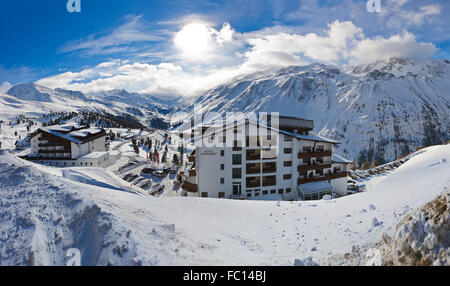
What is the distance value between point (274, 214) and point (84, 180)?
16.0 meters

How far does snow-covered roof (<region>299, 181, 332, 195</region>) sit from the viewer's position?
31.9 meters

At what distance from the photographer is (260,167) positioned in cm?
3114

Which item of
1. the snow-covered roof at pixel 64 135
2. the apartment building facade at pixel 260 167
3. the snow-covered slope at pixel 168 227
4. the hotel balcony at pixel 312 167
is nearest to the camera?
the snow-covered slope at pixel 168 227

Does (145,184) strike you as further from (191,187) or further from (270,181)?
(270,181)

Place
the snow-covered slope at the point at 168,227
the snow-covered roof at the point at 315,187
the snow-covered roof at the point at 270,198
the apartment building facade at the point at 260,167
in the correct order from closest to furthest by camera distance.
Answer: the snow-covered slope at the point at 168,227 → the apartment building facade at the point at 260,167 → the snow-covered roof at the point at 270,198 → the snow-covered roof at the point at 315,187

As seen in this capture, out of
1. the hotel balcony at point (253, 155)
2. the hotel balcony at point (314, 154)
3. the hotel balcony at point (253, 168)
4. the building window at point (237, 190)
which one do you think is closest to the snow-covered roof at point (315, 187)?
the hotel balcony at point (314, 154)

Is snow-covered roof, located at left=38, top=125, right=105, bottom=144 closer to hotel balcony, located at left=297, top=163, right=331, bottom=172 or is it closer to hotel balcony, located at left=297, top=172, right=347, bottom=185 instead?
hotel balcony, located at left=297, top=163, right=331, bottom=172

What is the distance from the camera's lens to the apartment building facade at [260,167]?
98.1 ft

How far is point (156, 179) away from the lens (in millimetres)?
56219

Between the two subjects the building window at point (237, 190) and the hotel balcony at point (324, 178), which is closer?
the building window at point (237, 190)

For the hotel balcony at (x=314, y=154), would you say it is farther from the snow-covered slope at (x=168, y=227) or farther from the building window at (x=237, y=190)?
the snow-covered slope at (x=168, y=227)

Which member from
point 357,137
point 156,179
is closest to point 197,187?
point 156,179

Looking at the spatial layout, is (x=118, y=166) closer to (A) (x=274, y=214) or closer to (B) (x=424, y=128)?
(A) (x=274, y=214)
